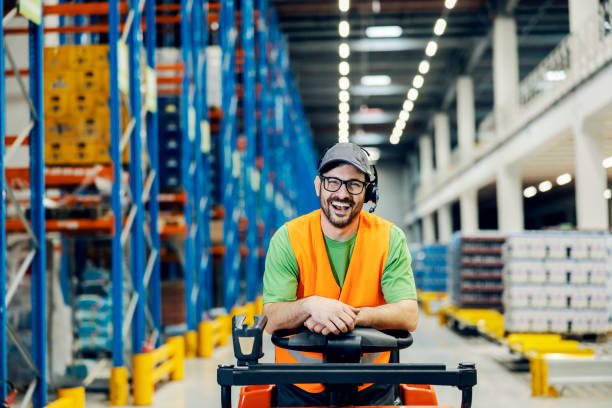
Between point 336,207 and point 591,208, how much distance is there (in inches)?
456

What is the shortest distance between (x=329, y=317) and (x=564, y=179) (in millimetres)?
23320

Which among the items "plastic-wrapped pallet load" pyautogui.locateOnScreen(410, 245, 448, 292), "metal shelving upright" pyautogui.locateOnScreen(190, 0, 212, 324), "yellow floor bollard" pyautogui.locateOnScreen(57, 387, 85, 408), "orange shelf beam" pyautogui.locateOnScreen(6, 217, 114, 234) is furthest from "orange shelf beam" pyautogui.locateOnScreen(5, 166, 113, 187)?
"plastic-wrapped pallet load" pyautogui.locateOnScreen(410, 245, 448, 292)

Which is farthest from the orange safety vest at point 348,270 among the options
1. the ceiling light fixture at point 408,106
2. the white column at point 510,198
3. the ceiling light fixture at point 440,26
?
the ceiling light fixture at point 408,106

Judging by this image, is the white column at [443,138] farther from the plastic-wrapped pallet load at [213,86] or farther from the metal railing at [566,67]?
the plastic-wrapped pallet load at [213,86]

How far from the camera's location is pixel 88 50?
6.56 meters

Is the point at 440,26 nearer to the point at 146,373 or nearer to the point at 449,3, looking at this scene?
the point at 449,3

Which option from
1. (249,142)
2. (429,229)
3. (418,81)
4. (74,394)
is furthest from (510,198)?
(429,229)

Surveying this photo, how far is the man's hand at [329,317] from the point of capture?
7.66 feet

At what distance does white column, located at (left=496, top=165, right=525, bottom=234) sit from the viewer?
2042 cm

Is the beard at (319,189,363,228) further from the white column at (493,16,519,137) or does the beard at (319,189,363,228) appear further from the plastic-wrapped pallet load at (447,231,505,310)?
the white column at (493,16,519,137)

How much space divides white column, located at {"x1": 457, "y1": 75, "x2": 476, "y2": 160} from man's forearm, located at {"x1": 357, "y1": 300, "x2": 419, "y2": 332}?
2494 centimetres

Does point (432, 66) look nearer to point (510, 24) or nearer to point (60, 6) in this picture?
point (510, 24)

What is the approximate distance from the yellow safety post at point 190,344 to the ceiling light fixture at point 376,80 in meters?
20.3

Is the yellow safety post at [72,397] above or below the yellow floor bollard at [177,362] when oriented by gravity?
above
